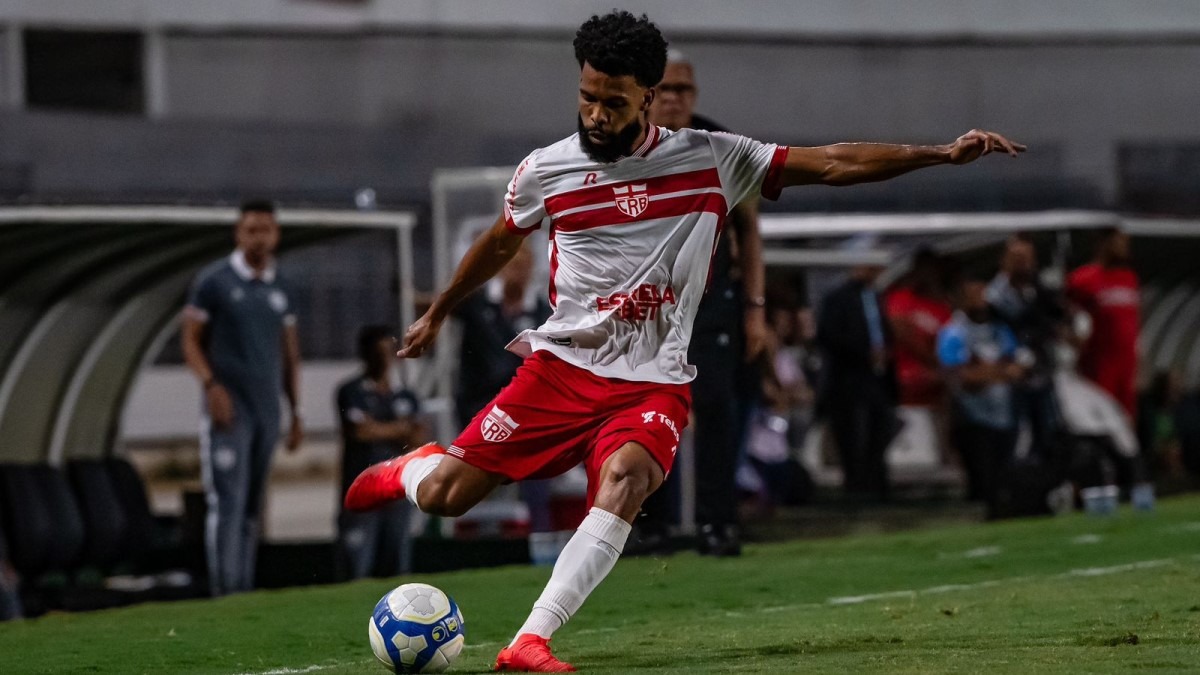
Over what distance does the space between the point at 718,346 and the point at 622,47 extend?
4.24m

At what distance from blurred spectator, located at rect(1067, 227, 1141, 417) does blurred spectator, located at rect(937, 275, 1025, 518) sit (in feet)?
3.06

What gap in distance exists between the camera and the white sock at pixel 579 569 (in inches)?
267

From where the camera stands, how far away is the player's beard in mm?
7039

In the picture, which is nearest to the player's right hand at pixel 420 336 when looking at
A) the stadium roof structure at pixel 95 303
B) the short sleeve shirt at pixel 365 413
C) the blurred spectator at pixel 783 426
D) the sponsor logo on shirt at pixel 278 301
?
the sponsor logo on shirt at pixel 278 301

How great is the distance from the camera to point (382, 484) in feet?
25.0

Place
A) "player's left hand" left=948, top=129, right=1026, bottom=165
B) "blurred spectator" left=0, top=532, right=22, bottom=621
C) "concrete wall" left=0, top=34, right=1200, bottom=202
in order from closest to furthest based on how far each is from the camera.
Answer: "player's left hand" left=948, top=129, right=1026, bottom=165
"blurred spectator" left=0, top=532, right=22, bottom=621
"concrete wall" left=0, top=34, right=1200, bottom=202

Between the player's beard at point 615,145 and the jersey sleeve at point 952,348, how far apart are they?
9020mm

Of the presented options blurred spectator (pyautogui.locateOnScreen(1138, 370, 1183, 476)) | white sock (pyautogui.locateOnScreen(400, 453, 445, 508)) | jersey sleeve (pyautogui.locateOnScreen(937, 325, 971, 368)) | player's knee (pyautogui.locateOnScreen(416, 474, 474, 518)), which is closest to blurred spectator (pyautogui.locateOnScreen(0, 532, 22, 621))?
white sock (pyautogui.locateOnScreen(400, 453, 445, 508))

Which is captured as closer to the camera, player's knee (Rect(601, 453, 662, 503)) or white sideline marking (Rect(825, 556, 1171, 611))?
player's knee (Rect(601, 453, 662, 503))

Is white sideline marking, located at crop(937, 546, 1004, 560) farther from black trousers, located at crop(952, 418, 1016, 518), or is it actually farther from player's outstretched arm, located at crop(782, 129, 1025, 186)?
player's outstretched arm, located at crop(782, 129, 1025, 186)

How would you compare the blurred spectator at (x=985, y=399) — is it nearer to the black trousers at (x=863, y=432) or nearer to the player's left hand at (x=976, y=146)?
the black trousers at (x=863, y=432)

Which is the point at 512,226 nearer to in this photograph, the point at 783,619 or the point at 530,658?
the point at 530,658

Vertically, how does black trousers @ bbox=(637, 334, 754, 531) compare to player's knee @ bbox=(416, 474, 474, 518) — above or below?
below

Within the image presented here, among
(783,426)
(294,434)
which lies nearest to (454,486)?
(294,434)
